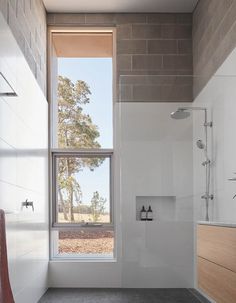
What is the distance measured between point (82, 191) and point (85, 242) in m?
0.59

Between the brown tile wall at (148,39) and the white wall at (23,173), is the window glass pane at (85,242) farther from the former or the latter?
the brown tile wall at (148,39)

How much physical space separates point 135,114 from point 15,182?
5.21 ft

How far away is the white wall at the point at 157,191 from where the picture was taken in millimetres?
4703

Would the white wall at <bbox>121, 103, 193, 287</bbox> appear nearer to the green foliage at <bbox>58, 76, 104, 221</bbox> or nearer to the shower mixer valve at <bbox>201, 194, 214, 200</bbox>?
the shower mixer valve at <bbox>201, 194, 214, 200</bbox>

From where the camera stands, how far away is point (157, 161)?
4.81m

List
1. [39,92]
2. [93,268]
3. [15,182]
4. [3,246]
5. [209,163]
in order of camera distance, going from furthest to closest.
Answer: [93,268]
[39,92]
[209,163]
[15,182]
[3,246]

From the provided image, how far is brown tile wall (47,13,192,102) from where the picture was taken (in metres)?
5.98

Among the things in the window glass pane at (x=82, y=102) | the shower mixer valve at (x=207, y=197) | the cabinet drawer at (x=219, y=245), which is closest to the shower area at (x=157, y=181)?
the shower mixer valve at (x=207, y=197)

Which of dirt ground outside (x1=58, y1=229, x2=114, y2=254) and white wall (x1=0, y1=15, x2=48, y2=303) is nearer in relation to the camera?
white wall (x1=0, y1=15, x2=48, y2=303)

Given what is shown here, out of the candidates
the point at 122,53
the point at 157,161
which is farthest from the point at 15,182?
the point at 122,53

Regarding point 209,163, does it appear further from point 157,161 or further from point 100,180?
point 100,180

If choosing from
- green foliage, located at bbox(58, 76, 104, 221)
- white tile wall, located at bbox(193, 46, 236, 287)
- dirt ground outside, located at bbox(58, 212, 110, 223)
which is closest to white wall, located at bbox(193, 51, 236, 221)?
white tile wall, located at bbox(193, 46, 236, 287)

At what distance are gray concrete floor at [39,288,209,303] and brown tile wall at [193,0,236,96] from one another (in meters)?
1.82

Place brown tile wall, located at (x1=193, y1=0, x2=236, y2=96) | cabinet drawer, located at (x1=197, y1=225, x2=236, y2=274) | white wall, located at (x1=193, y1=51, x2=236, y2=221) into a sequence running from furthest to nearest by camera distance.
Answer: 1. brown tile wall, located at (x1=193, y1=0, x2=236, y2=96)
2. white wall, located at (x1=193, y1=51, x2=236, y2=221)
3. cabinet drawer, located at (x1=197, y1=225, x2=236, y2=274)
